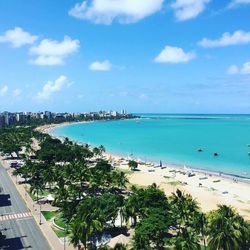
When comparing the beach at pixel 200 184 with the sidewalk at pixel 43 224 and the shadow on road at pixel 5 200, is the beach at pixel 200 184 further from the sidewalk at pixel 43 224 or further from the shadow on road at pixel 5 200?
the shadow on road at pixel 5 200

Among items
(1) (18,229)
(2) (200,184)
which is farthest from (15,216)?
(2) (200,184)

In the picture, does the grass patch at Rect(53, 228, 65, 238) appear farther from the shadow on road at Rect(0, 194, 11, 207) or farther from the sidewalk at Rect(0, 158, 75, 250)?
the shadow on road at Rect(0, 194, 11, 207)

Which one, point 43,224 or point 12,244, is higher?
point 43,224

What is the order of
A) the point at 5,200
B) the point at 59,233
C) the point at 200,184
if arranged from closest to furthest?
the point at 59,233 < the point at 5,200 < the point at 200,184

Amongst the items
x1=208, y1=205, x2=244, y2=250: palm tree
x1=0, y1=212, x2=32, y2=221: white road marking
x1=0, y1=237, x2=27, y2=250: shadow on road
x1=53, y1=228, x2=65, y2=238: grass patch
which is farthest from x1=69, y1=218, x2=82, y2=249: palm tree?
x1=0, y1=212, x2=32, y2=221: white road marking

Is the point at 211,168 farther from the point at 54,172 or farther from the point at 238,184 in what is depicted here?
the point at 54,172

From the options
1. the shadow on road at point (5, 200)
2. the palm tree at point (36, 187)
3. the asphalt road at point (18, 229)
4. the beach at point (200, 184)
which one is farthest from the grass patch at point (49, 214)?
the beach at point (200, 184)

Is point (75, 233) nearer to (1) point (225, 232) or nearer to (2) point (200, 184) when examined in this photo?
(1) point (225, 232)
